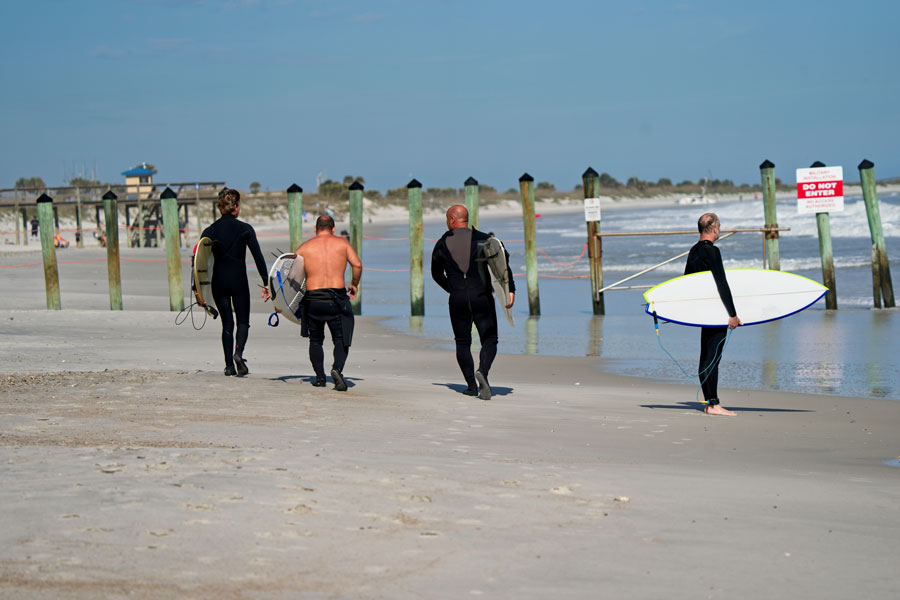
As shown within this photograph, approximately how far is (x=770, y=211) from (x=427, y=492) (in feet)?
41.9

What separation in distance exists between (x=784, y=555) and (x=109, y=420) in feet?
12.8

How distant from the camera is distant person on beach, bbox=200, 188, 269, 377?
834 cm

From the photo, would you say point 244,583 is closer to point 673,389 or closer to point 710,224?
point 710,224

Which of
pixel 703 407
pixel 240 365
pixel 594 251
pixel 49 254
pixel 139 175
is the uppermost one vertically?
pixel 139 175

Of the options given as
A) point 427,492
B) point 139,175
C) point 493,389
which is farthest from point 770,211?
point 139,175

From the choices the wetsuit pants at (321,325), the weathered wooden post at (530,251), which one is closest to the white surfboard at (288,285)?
the wetsuit pants at (321,325)

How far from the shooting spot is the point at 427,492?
4.41m

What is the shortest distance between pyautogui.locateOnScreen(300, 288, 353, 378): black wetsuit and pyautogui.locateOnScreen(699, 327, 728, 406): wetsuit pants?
106 inches

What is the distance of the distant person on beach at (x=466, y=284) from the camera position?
795cm

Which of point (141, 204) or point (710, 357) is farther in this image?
point (141, 204)

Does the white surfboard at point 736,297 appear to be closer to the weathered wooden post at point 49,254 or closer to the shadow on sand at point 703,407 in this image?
the shadow on sand at point 703,407

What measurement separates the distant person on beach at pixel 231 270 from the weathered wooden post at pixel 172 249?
23.8 feet

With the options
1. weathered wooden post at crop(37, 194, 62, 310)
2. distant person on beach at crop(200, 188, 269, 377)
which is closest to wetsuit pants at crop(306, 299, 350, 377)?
distant person on beach at crop(200, 188, 269, 377)

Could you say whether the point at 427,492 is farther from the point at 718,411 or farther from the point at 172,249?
the point at 172,249
